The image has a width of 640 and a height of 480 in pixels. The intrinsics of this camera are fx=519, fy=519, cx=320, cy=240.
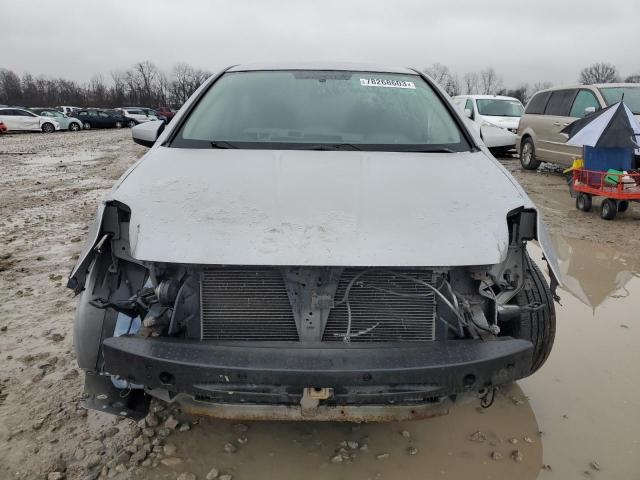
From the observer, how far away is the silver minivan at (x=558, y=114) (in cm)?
950

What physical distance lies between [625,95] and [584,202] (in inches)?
130

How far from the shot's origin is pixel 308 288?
6.86 feet

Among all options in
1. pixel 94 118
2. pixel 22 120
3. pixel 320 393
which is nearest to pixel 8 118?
pixel 22 120

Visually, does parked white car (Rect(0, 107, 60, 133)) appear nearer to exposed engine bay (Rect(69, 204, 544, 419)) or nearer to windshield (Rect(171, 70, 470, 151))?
windshield (Rect(171, 70, 470, 151))

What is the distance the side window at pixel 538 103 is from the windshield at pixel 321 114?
8866mm

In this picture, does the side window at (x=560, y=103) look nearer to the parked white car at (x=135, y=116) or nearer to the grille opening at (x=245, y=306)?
the grille opening at (x=245, y=306)

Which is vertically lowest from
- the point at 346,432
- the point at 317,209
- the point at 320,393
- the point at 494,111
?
the point at 346,432

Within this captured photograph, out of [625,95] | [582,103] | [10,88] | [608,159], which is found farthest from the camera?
[10,88]

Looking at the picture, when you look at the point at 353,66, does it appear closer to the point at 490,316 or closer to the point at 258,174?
the point at 258,174

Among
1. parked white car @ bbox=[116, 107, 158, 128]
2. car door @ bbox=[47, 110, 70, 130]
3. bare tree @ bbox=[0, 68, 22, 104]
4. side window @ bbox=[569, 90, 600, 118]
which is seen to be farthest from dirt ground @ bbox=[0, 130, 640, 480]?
bare tree @ bbox=[0, 68, 22, 104]

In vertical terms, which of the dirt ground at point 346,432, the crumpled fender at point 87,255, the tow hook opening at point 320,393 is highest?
the crumpled fender at point 87,255

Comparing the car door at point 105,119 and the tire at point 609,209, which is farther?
the car door at point 105,119

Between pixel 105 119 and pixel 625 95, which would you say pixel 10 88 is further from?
pixel 625 95

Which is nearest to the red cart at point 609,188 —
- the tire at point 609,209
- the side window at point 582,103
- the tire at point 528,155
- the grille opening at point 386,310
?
the tire at point 609,209
